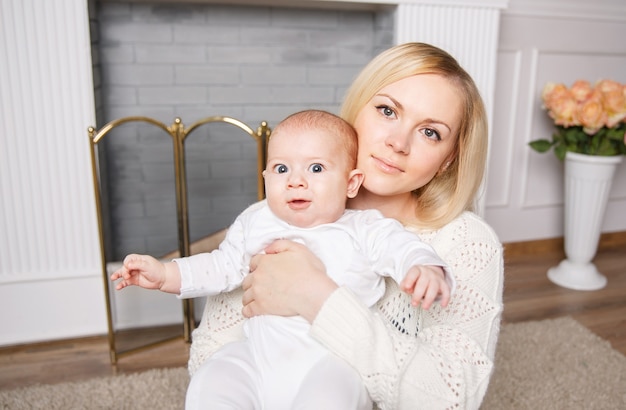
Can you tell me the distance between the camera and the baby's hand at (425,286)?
35.1 inches

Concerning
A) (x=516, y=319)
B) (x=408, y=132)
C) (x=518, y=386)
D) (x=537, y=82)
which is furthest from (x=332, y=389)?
(x=537, y=82)

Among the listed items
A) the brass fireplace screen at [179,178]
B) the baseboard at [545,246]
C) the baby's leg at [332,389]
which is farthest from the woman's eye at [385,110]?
the baseboard at [545,246]

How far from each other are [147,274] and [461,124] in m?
0.69

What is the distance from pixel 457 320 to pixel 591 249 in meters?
2.17

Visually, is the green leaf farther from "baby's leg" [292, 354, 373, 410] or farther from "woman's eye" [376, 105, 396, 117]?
"baby's leg" [292, 354, 373, 410]

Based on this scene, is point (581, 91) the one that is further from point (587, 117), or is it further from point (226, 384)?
point (226, 384)

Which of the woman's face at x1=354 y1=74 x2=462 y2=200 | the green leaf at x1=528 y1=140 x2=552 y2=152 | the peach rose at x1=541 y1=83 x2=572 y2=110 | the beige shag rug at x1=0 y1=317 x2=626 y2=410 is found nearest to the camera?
the woman's face at x1=354 y1=74 x2=462 y2=200

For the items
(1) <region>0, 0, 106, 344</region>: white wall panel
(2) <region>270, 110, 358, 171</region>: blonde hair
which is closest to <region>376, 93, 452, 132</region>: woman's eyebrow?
(2) <region>270, 110, 358, 171</region>: blonde hair

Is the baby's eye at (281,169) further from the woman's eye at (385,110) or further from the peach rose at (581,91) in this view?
the peach rose at (581,91)

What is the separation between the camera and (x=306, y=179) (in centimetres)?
108

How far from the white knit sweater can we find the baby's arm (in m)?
0.18

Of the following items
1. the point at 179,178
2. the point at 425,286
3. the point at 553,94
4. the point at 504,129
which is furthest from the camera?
the point at 504,129

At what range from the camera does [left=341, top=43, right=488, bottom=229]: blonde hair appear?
3.86 ft

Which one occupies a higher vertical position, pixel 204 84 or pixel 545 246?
pixel 204 84
